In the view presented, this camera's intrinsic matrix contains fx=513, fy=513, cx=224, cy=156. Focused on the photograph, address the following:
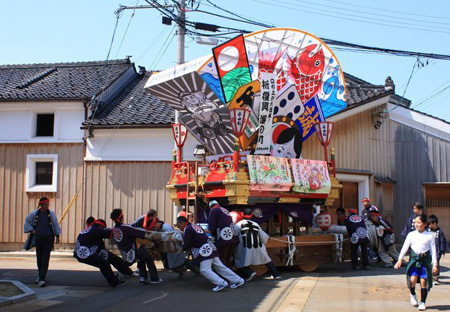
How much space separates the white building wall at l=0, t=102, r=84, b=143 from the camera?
1834cm

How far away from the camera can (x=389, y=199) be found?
20.5m

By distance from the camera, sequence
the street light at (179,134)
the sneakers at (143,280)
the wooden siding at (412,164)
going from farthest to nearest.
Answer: the wooden siding at (412,164) → the street light at (179,134) → the sneakers at (143,280)

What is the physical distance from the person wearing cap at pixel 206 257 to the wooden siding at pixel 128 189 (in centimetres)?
745

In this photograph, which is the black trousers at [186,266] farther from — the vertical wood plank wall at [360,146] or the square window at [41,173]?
the square window at [41,173]

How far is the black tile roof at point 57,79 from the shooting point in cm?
1877

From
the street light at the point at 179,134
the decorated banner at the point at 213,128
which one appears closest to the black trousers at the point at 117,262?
the street light at the point at 179,134

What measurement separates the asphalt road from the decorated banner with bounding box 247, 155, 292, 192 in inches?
83.5

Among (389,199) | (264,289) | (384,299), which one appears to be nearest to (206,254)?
(264,289)

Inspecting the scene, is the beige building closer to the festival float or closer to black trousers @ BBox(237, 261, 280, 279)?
the festival float

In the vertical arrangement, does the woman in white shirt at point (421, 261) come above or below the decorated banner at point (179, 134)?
below

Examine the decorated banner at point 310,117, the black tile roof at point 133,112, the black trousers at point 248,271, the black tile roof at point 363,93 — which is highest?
the black tile roof at point 363,93

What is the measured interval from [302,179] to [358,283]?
10.1 ft

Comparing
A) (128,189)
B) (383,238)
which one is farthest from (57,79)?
(383,238)

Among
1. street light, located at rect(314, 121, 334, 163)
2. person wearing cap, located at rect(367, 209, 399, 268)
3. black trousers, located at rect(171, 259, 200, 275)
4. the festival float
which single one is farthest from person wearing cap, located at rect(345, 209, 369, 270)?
black trousers, located at rect(171, 259, 200, 275)
